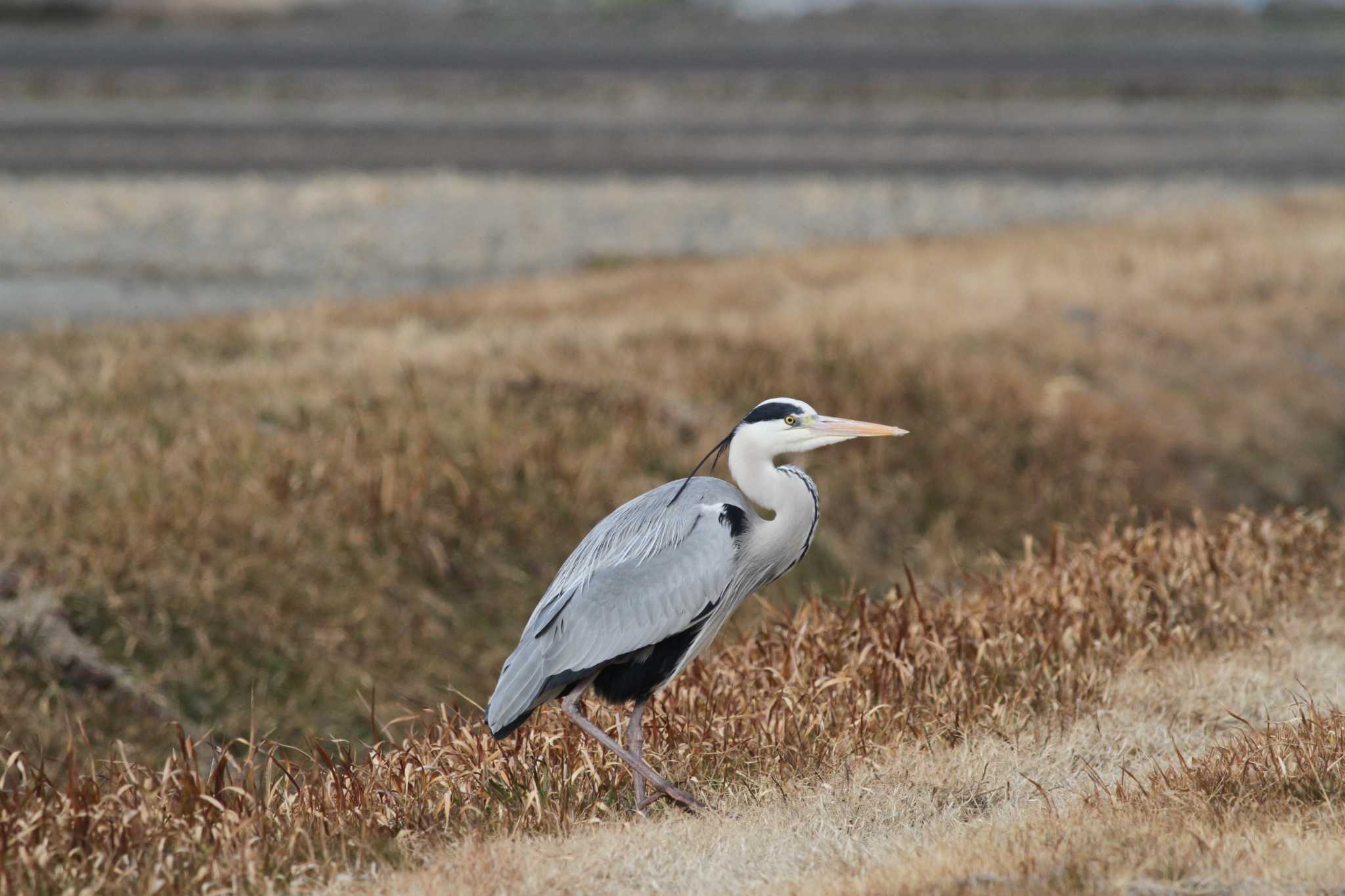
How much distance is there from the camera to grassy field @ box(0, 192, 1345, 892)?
5.27m

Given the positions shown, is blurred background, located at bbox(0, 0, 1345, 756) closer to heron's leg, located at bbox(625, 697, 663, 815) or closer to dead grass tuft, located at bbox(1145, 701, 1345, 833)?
heron's leg, located at bbox(625, 697, 663, 815)

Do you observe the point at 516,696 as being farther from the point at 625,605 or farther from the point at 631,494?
the point at 631,494

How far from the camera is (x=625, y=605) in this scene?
17.0 feet

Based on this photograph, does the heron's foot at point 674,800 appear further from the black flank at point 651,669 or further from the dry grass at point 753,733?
the black flank at point 651,669

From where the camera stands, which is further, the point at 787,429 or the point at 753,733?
the point at 753,733

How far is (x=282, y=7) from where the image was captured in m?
56.7

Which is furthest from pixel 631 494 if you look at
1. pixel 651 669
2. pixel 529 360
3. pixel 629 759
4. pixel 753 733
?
pixel 629 759

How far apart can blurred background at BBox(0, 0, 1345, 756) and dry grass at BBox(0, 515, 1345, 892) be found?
72 centimetres

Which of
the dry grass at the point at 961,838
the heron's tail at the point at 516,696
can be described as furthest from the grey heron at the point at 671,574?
the dry grass at the point at 961,838

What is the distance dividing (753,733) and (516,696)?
1.12 m

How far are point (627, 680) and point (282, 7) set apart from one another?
55.6m

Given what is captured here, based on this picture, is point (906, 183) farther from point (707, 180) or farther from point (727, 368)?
point (727, 368)

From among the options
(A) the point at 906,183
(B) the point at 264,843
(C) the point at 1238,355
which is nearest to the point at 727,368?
(C) the point at 1238,355

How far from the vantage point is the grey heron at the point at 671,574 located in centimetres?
511
